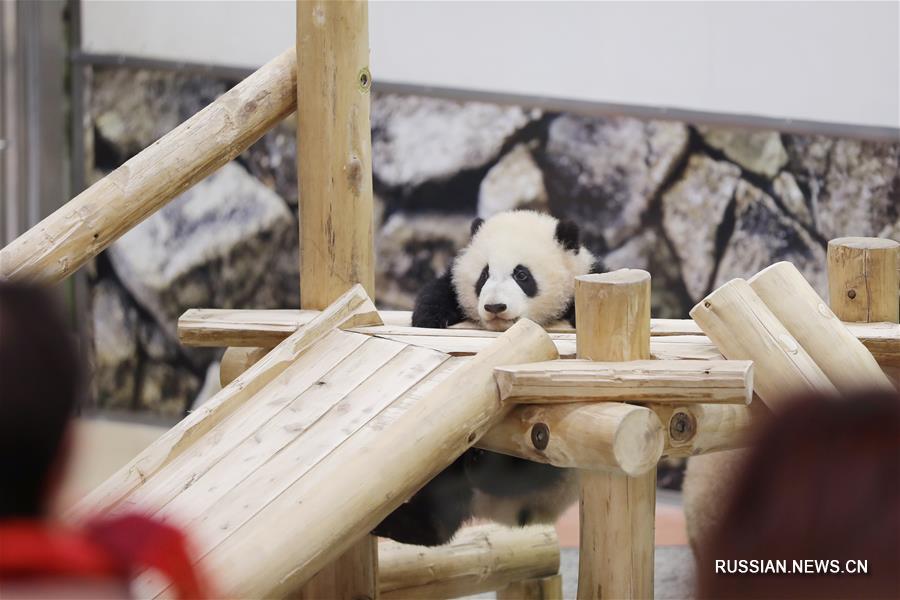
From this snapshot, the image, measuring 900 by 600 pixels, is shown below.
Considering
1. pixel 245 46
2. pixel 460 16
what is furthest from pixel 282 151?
pixel 460 16

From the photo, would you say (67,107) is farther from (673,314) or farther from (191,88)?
(673,314)

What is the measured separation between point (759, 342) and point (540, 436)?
0.57 meters

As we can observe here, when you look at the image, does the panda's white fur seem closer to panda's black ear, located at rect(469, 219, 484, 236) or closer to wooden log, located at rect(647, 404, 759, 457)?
wooden log, located at rect(647, 404, 759, 457)

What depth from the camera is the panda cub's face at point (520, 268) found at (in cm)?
307

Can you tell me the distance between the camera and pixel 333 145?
3.24m

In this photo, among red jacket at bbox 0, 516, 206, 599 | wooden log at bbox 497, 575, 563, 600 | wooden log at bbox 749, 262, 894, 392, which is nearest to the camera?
red jacket at bbox 0, 516, 206, 599

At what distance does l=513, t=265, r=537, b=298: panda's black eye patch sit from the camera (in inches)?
123

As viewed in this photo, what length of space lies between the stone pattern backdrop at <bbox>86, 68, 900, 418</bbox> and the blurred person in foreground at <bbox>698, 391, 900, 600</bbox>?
3945 millimetres

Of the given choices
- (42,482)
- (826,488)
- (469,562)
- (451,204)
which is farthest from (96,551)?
(451,204)

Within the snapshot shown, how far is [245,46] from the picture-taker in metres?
5.45

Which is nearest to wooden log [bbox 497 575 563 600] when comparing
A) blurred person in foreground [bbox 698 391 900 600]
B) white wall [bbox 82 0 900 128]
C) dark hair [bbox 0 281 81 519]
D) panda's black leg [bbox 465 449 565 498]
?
panda's black leg [bbox 465 449 565 498]

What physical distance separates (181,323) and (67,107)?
3.06m

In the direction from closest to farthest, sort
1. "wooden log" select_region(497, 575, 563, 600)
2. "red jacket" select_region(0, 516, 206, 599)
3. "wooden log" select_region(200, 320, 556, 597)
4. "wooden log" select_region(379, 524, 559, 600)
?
"red jacket" select_region(0, 516, 206, 599) < "wooden log" select_region(200, 320, 556, 597) < "wooden log" select_region(379, 524, 559, 600) < "wooden log" select_region(497, 575, 563, 600)

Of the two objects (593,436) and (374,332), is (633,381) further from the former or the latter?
(374,332)
